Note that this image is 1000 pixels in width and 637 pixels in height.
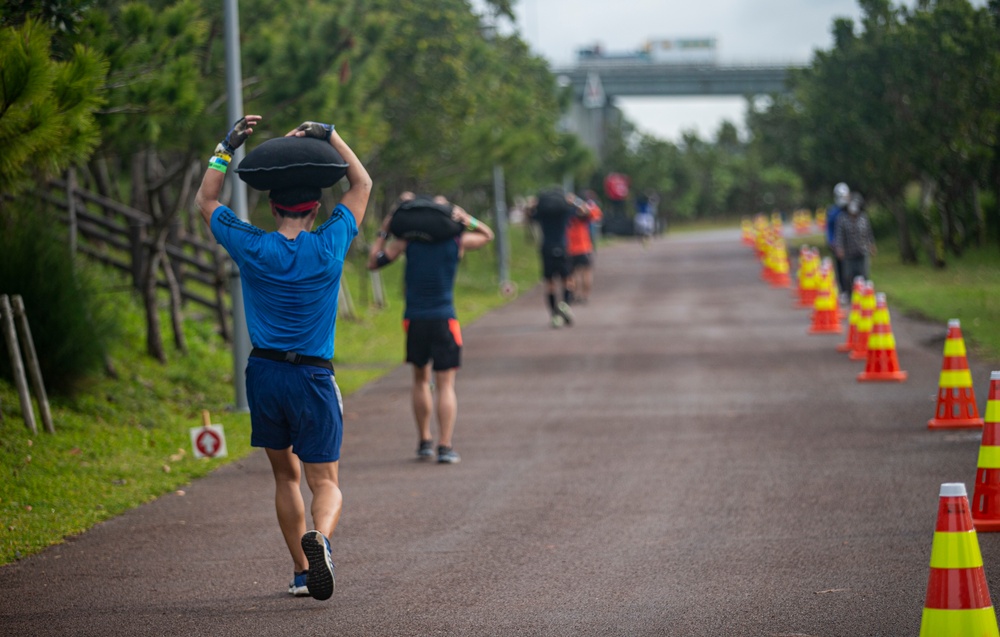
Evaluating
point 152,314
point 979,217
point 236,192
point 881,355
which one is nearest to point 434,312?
point 236,192

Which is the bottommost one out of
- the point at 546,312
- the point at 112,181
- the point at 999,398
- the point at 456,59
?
the point at 546,312

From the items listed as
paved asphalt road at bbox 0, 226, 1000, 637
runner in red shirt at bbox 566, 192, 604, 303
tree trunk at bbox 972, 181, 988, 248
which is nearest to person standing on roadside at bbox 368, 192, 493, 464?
paved asphalt road at bbox 0, 226, 1000, 637

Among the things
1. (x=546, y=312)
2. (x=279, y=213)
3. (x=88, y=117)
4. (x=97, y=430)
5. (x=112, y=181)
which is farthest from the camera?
(x=546, y=312)

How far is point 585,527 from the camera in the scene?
7.78 m

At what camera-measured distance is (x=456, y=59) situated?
2556cm

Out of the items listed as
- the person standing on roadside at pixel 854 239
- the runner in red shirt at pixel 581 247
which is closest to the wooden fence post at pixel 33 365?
the person standing on roadside at pixel 854 239

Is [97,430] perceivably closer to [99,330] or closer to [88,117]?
[99,330]

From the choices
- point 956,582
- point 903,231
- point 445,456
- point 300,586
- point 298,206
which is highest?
point 298,206

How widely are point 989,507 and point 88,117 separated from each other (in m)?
5.93

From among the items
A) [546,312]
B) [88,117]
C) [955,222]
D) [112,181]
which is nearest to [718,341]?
[546,312]

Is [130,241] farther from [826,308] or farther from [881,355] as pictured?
[826,308]

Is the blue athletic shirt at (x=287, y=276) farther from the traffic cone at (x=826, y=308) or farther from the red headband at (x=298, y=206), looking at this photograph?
the traffic cone at (x=826, y=308)

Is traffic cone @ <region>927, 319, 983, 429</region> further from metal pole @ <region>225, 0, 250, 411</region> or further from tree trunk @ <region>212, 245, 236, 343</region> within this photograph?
tree trunk @ <region>212, 245, 236, 343</region>

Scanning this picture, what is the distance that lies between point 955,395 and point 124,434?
6453mm
